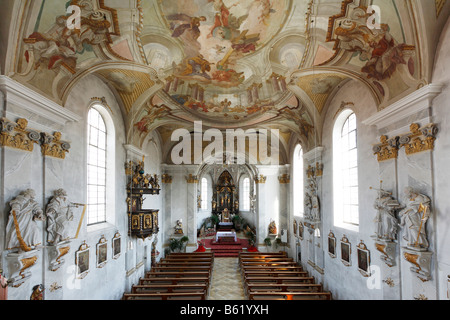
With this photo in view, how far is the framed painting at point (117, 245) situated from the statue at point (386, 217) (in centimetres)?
1034

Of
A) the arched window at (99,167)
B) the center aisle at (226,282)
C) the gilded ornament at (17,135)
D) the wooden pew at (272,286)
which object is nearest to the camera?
the gilded ornament at (17,135)

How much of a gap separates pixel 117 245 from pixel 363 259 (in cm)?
1026

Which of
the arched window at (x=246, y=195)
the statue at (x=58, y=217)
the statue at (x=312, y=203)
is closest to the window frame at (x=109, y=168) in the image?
the statue at (x=58, y=217)

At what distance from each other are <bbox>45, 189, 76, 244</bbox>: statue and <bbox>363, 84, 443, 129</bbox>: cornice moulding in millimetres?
10130

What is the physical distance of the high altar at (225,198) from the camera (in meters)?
33.8

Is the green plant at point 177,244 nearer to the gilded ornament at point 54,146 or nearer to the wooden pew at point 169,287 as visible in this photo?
the wooden pew at point 169,287

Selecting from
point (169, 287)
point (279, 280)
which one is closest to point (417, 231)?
point (279, 280)

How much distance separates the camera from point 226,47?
10133 millimetres

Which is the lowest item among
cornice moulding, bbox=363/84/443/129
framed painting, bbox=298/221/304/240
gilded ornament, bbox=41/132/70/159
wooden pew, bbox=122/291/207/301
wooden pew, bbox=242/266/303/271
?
wooden pew, bbox=242/266/303/271

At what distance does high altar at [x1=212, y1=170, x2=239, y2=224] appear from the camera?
33.8 meters

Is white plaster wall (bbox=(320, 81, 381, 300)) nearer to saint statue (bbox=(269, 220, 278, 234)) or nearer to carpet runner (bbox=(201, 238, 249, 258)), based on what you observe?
saint statue (bbox=(269, 220, 278, 234))

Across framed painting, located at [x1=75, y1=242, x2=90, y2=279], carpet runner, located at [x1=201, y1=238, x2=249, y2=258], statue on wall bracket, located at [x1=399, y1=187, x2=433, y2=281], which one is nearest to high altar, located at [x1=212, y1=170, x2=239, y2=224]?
carpet runner, located at [x1=201, y1=238, x2=249, y2=258]

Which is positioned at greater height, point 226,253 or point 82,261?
point 82,261

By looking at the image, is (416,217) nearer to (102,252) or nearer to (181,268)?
(102,252)
